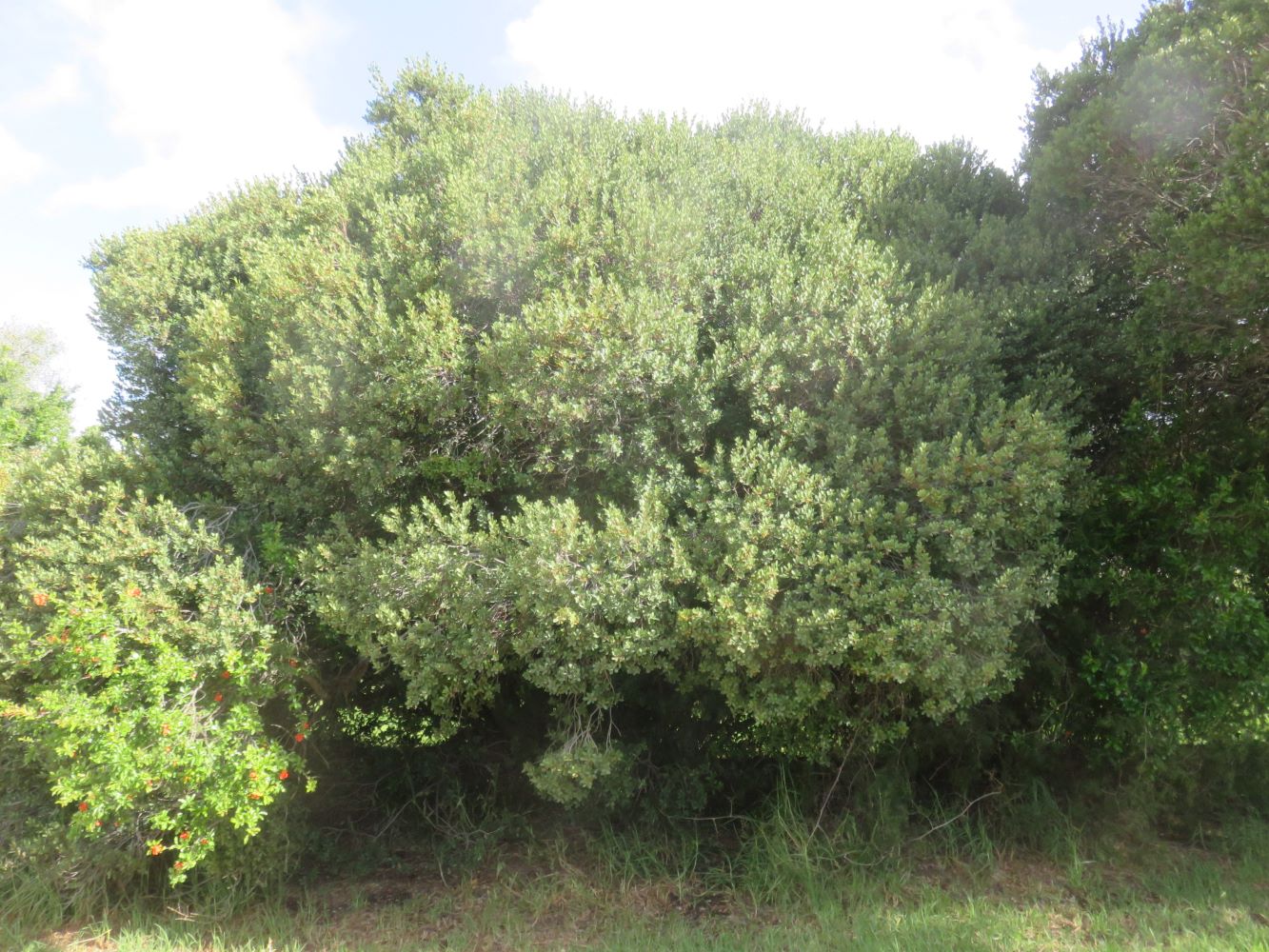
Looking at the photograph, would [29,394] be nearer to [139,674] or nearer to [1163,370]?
[139,674]

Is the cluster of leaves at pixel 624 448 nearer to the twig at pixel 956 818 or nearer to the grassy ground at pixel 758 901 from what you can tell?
the grassy ground at pixel 758 901

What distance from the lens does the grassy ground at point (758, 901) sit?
16.8 ft

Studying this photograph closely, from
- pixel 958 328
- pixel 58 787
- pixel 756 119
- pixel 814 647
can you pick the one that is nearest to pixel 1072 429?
pixel 958 328

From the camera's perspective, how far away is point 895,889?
18.4 feet

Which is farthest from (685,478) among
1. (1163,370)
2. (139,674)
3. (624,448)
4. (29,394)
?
(29,394)

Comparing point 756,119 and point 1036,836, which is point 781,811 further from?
point 756,119

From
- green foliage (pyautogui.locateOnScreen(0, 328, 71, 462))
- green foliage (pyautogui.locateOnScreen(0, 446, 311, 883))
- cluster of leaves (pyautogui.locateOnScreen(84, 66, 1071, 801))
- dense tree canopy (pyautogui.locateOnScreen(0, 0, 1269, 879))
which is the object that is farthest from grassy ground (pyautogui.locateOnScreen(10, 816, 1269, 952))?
green foliage (pyautogui.locateOnScreen(0, 328, 71, 462))

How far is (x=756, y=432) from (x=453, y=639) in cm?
228

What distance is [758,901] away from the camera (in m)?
5.69

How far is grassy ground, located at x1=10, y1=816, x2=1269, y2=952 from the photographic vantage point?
16.8 ft

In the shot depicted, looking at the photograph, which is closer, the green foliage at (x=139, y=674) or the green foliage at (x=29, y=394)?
the green foliage at (x=139, y=674)

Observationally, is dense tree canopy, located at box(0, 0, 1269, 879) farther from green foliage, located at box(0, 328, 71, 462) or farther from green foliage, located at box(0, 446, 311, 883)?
green foliage, located at box(0, 328, 71, 462)

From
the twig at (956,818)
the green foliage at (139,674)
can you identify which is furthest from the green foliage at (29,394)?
the twig at (956,818)

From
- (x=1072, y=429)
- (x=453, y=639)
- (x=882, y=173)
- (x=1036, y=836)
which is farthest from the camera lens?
(x=882, y=173)
